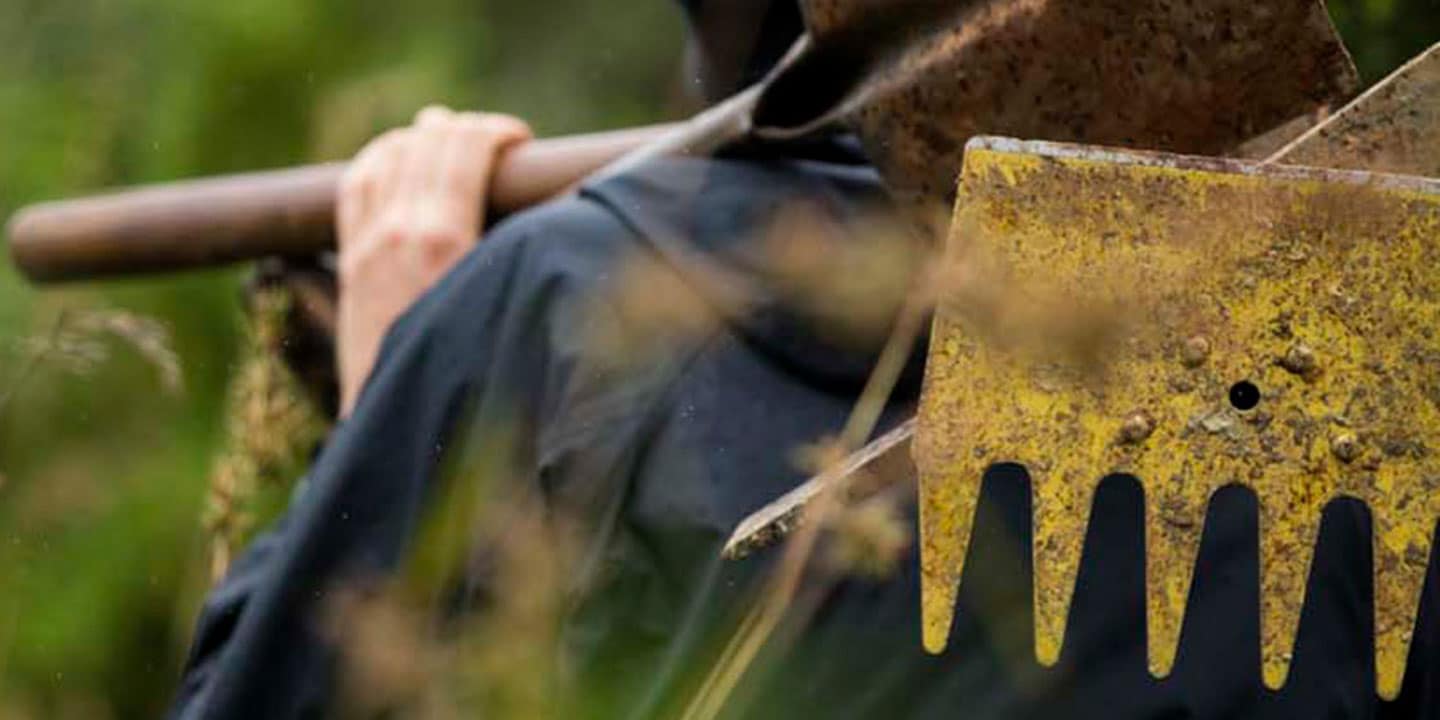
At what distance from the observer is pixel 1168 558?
180cm

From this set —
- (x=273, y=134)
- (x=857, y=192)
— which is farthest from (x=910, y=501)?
(x=273, y=134)

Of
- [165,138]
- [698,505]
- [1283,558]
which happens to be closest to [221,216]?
[698,505]

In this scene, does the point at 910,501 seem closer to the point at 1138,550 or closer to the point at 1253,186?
the point at 1138,550

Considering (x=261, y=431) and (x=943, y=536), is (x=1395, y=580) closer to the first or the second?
(x=943, y=536)

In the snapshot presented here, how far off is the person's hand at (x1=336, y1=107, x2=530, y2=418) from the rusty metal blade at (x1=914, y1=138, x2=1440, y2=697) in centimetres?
137

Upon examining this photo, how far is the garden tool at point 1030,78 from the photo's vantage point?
6.83 feet

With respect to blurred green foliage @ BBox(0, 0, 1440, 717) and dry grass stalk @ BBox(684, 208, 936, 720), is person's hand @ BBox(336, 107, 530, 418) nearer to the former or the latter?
dry grass stalk @ BBox(684, 208, 936, 720)

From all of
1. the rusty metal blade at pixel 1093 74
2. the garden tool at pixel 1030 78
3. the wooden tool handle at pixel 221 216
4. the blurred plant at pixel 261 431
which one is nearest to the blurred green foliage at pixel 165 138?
the wooden tool handle at pixel 221 216

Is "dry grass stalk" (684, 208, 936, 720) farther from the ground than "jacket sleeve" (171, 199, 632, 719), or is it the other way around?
"dry grass stalk" (684, 208, 936, 720)

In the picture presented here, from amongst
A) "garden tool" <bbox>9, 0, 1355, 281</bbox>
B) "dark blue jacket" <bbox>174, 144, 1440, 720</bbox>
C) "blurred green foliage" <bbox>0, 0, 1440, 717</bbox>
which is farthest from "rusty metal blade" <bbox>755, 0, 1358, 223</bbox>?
"blurred green foliage" <bbox>0, 0, 1440, 717</bbox>

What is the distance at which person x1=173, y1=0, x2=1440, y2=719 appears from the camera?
2176mm

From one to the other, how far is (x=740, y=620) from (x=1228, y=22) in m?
0.61

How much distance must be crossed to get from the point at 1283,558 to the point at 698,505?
690 millimetres

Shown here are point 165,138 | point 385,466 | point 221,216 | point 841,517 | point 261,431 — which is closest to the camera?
point 841,517
